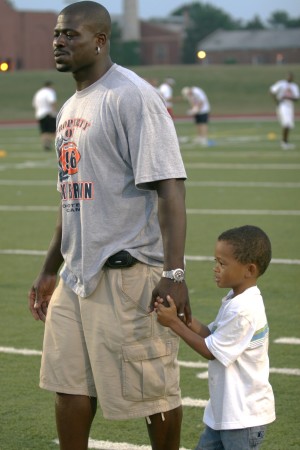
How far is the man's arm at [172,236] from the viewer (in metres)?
4.59

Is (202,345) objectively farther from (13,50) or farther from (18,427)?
(13,50)

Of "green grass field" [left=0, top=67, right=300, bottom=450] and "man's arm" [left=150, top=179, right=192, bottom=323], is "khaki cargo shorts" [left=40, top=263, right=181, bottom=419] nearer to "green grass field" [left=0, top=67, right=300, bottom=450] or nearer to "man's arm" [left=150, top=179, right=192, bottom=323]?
"man's arm" [left=150, top=179, right=192, bottom=323]

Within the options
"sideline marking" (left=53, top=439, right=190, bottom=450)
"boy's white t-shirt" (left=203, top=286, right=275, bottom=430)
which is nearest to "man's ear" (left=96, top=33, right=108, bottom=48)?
"boy's white t-shirt" (left=203, top=286, right=275, bottom=430)

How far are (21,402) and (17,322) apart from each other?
209 centimetres

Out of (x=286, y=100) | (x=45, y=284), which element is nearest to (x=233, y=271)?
(x=45, y=284)

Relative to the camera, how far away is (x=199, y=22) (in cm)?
12875

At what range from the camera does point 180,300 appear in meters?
4.59

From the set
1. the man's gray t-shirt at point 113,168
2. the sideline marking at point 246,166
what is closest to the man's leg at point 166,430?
the man's gray t-shirt at point 113,168

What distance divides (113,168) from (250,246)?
0.67 metres

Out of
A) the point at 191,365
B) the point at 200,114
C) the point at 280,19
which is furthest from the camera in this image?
the point at 280,19

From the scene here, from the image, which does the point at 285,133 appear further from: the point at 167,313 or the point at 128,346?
the point at 167,313

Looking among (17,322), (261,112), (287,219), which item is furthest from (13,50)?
(17,322)

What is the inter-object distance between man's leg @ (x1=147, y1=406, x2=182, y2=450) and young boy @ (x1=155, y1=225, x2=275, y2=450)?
33cm

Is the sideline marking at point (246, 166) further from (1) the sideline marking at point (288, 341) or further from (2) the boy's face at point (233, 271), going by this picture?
(2) the boy's face at point (233, 271)
